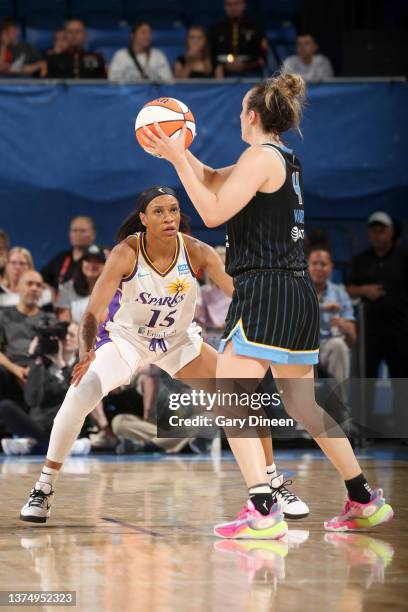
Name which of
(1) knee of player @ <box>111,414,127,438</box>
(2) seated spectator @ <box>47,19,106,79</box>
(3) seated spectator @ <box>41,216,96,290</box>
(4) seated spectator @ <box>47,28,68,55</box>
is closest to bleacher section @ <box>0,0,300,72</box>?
(4) seated spectator @ <box>47,28,68,55</box>

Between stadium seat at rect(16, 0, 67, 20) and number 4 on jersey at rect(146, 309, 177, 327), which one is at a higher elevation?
stadium seat at rect(16, 0, 67, 20)

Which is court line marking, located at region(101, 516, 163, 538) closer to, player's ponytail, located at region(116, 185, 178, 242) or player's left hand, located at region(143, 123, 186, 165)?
player's ponytail, located at region(116, 185, 178, 242)

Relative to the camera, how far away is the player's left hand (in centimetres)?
502

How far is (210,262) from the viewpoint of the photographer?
20.0ft

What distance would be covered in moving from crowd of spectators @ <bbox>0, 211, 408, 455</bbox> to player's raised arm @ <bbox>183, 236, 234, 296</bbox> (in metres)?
3.84

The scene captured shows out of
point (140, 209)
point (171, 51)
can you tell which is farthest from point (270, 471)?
point (171, 51)

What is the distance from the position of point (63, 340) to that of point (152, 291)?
3909 mm

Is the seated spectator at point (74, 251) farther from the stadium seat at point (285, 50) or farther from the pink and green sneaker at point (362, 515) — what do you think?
the pink and green sneaker at point (362, 515)

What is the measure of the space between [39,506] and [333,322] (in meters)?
5.14

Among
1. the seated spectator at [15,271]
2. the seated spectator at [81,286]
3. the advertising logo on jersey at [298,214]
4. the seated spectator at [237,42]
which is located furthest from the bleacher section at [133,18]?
the advertising logo on jersey at [298,214]

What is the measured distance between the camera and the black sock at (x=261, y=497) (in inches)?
199

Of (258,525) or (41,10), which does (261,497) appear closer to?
(258,525)

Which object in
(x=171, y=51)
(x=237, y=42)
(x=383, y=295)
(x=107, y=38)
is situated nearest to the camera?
(x=383, y=295)

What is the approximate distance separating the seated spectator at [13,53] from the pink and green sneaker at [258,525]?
818cm
